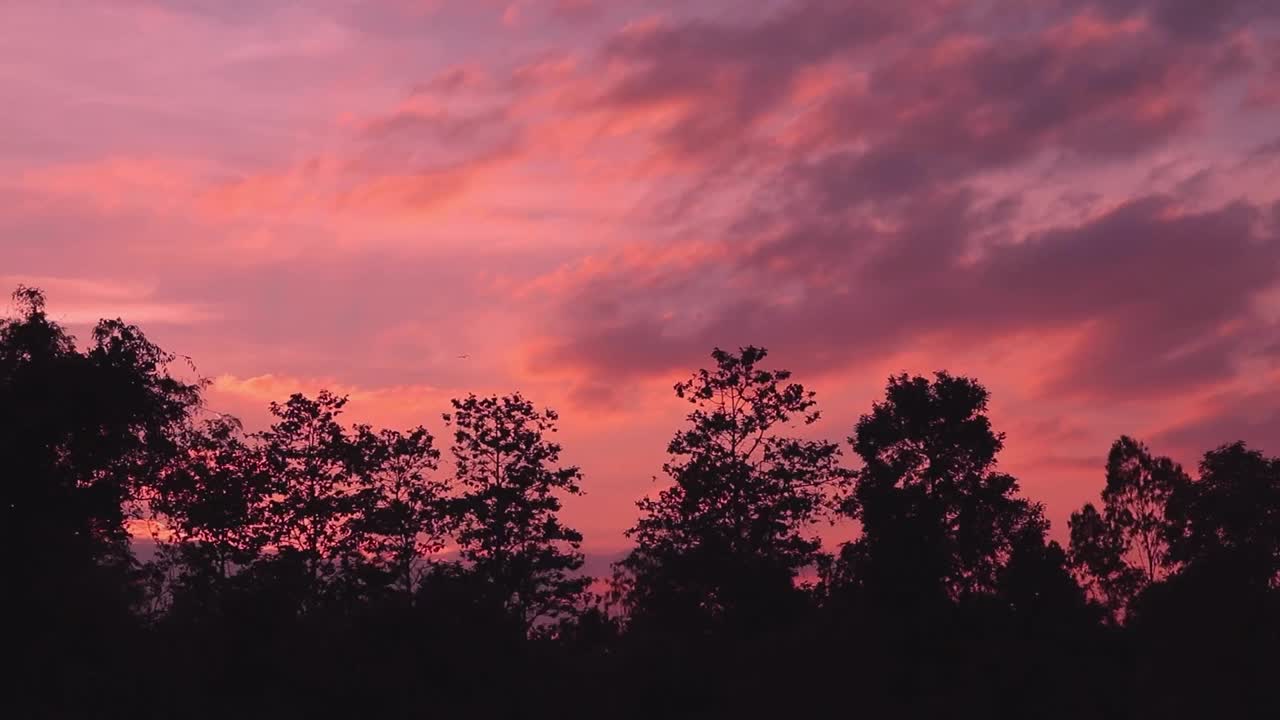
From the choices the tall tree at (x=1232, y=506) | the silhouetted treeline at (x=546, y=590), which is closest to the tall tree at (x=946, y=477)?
the silhouetted treeline at (x=546, y=590)

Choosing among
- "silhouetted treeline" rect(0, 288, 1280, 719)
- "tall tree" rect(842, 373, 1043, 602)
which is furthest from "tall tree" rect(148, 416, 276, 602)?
"tall tree" rect(842, 373, 1043, 602)

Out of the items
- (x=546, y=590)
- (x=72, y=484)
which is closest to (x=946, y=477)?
(x=546, y=590)

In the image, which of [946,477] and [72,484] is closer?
[72,484]

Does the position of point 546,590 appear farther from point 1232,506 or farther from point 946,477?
point 1232,506

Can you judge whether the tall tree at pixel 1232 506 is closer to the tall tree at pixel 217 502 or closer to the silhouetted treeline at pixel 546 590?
the silhouetted treeline at pixel 546 590

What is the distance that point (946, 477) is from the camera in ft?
270

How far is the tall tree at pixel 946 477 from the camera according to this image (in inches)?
3054

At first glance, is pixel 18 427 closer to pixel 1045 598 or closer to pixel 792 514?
pixel 792 514

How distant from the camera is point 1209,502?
10281cm

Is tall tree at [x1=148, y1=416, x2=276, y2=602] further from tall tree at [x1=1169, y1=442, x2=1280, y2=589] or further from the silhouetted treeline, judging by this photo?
tall tree at [x1=1169, y1=442, x2=1280, y2=589]

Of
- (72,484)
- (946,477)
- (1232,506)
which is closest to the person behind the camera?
(72,484)

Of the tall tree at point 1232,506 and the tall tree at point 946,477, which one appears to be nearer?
the tall tree at point 946,477

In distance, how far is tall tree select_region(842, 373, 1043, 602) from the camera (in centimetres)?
7756

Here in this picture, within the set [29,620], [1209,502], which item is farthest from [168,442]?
[1209,502]
